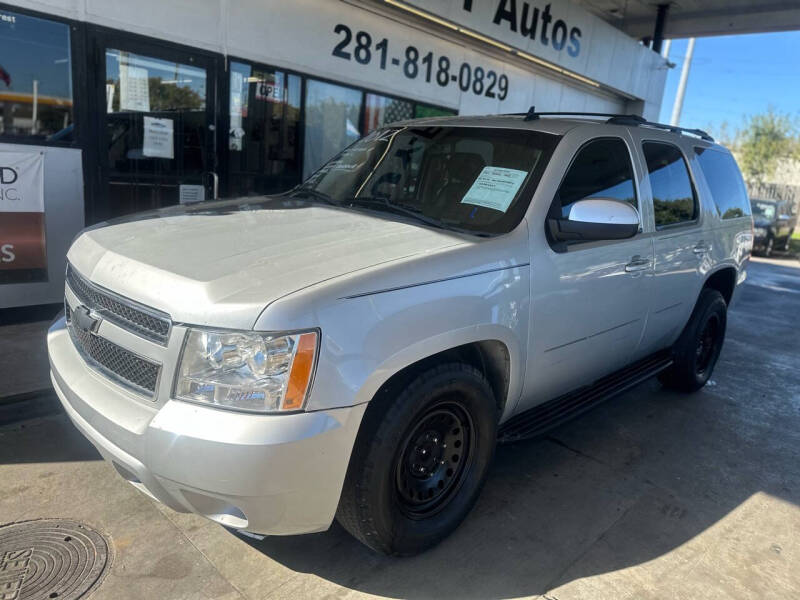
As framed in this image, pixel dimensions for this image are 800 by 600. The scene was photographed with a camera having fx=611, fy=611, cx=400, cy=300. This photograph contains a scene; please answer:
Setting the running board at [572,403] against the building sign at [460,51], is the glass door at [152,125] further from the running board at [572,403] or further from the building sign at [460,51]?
the running board at [572,403]

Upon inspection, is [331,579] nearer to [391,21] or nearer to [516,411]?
[516,411]

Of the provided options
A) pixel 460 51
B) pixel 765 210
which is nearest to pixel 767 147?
pixel 765 210

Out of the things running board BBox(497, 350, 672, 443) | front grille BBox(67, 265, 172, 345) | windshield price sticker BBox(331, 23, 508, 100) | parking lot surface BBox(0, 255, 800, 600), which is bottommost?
parking lot surface BBox(0, 255, 800, 600)

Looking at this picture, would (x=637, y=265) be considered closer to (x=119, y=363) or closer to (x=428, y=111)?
(x=119, y=363)

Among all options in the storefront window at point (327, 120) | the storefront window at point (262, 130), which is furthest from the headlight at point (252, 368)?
the storefront window at point (327, 120)

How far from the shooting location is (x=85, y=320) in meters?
2.56

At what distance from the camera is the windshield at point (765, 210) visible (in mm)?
17356

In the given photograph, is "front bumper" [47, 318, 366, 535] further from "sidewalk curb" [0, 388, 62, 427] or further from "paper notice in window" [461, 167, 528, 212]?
"sidewalk curb" [0, 388, 62, 427]

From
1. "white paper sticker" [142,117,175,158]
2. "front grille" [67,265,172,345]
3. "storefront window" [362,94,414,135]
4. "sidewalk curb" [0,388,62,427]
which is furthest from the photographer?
"storefront window" [362,94,414,135]

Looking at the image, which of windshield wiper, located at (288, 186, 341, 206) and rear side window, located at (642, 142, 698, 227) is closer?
windshield wiper, located at (288, 186, 341, 206)

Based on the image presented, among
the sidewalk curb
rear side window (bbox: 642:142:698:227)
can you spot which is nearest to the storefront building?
the sidewalk curb

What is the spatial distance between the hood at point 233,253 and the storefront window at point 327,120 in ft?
15.3

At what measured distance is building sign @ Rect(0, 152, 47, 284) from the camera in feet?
16.9

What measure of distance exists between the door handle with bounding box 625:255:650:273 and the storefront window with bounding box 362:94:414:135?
17.0 feet
